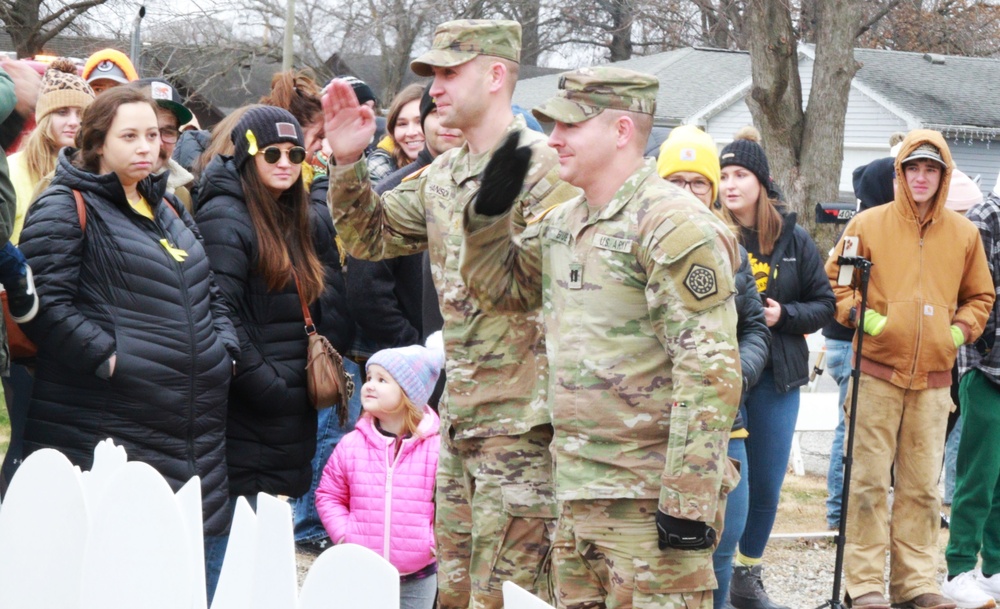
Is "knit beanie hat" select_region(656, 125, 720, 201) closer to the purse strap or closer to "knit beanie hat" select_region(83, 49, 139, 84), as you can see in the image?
the purse strap

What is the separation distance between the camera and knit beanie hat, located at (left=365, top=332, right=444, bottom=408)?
15.4 feet

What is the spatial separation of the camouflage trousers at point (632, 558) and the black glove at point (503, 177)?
0.86m

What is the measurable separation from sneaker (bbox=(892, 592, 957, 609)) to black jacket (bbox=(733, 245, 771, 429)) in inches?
61.0

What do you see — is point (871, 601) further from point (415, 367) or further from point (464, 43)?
point (464, 43)

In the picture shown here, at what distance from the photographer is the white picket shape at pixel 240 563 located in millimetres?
2328

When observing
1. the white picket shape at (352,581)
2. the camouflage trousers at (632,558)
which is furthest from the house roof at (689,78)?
the white picket shape at (352,581)

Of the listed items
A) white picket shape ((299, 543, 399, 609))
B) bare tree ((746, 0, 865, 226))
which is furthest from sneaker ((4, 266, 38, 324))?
bare tree ((746, 0, 865, 226))

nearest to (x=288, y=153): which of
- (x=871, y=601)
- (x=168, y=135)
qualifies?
(x=168, y=135)

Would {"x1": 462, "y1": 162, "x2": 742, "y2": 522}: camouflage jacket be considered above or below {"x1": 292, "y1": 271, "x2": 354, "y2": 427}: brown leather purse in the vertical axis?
above

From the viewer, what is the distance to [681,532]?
10.2 feet

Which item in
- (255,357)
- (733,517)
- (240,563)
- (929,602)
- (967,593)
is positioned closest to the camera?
(240,563)

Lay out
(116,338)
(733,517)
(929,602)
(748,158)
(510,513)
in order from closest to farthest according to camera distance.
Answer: (510,513) → (116,338) → (733,517) → (748,158) → (929,602)

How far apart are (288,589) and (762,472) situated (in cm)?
375

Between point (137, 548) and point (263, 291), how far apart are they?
2.45 m
